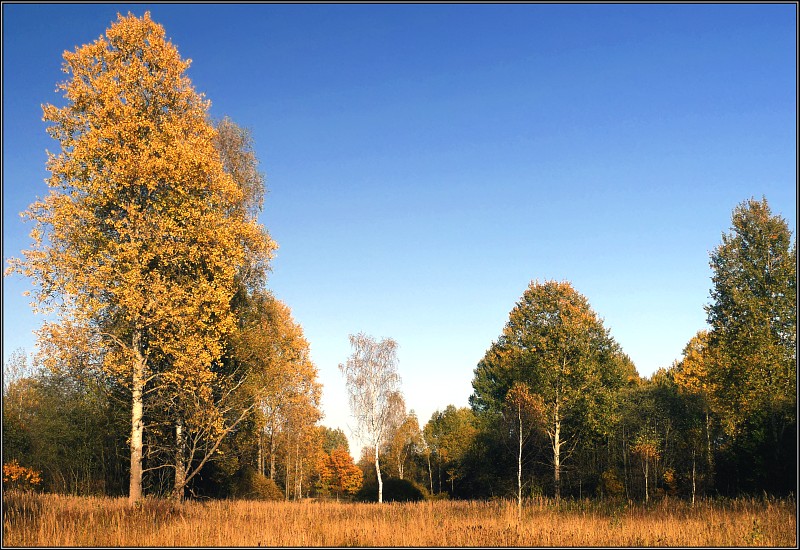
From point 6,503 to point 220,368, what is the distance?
9194 millimetres

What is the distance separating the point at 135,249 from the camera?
1518cm

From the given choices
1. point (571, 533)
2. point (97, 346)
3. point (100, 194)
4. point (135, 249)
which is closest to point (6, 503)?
point (97, 346)

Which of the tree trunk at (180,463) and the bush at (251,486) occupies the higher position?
the tree trunk at (180,463)

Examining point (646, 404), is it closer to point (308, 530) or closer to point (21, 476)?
point (308, 530)

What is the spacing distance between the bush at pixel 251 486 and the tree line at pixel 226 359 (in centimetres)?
11

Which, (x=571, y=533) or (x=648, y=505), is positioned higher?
(x=571, y=533)

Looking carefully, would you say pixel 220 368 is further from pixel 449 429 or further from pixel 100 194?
pixel 449 429

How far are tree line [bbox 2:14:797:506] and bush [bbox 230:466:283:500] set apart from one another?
11 centimetres

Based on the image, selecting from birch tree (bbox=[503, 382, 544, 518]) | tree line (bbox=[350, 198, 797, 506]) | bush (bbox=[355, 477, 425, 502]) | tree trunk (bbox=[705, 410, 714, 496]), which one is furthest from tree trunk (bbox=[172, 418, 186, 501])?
tree trunk (bbox=[705, 410, 714, 496])

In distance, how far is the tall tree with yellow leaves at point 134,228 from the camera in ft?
49.4

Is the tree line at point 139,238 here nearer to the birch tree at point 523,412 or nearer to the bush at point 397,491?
the birch tree at point 523,412

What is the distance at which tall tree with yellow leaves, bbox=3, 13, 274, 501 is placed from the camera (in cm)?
1506

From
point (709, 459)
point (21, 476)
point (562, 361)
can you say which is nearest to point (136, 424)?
point (21, 476)

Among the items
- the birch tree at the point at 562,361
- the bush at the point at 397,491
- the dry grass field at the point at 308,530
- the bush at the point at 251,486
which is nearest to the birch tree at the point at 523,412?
the birch tree at the point at 562,361
